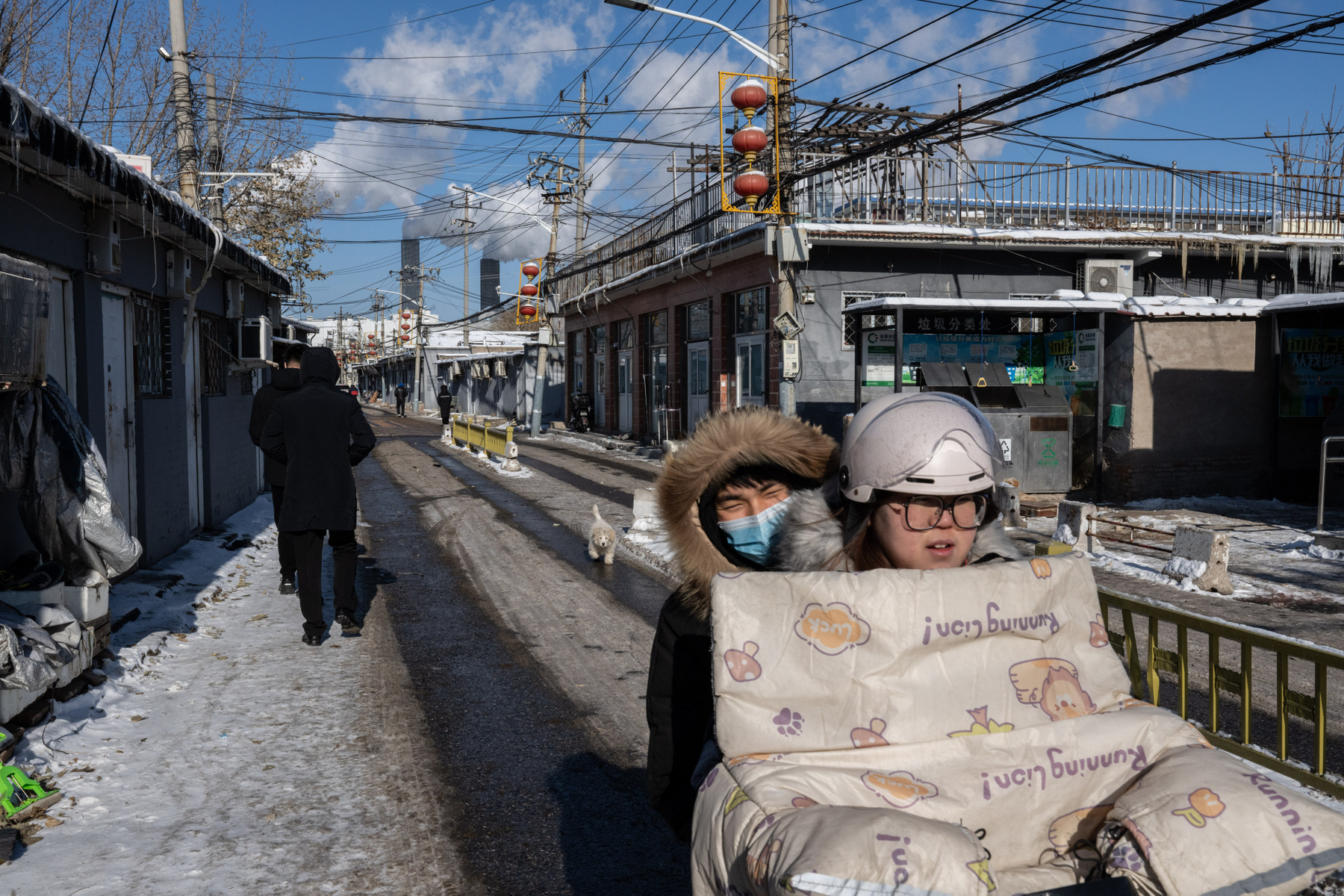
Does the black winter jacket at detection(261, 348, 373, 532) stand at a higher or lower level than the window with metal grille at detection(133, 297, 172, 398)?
lower

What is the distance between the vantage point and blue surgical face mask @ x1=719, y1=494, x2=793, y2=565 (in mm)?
2521

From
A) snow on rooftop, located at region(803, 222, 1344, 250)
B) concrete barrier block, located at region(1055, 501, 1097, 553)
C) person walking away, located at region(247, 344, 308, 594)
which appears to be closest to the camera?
person walking away, located at region(247, 344, 308, 594)

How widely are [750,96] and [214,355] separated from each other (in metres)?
8.90

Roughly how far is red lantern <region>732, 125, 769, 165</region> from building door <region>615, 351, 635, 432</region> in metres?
18.0

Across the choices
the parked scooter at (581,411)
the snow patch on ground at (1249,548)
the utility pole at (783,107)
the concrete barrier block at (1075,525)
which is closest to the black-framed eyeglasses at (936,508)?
the snow patch on ground at (1249,548)

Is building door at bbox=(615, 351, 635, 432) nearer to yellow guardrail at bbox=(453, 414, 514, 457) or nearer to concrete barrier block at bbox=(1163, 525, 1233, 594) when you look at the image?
yellow guardrail at bbox=(453, 414, 514, 457)

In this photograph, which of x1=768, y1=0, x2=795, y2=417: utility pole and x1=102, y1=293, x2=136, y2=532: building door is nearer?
x1=102, y1=293, x2=136, y2=532: building door

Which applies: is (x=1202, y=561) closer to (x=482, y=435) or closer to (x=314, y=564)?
(x=314, y=564)

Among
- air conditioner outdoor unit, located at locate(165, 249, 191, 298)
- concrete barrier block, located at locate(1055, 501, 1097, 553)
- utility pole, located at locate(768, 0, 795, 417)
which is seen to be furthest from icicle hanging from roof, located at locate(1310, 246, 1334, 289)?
air conditioner outdoor unit, located at locate(165, 249, 191, 298)

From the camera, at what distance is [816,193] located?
21.0 metres

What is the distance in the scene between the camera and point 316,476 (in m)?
6.53

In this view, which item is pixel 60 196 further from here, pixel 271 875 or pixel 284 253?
pixel 284 253

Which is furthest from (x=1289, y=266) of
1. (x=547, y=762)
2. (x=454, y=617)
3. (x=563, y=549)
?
(x=547, y=762)

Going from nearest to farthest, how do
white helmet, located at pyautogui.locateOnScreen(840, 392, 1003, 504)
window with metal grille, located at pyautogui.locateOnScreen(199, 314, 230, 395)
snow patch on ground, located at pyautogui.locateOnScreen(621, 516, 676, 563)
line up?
white helmet, located at pyautogui.locateOnScreen(840, 392, 1003, 504)
snow patch on ground, located at pyautogui.locateOnScreen(621, 516, 676, 563)
window with metal grille, located at pyautogui.locateOnScreen(199, 314, 230, 395)
